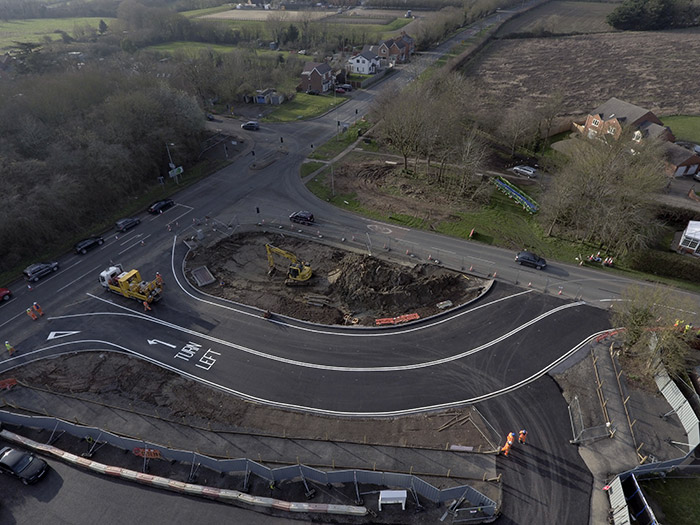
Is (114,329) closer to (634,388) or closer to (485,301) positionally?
(485,301)

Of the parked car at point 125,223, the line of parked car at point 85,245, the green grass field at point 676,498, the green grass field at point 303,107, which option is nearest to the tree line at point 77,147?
the line of parked car at point 85,245

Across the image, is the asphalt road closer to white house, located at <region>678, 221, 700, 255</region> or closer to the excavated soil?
the excavated soil

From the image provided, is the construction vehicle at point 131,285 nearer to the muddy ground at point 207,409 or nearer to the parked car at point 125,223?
the muddy ground at point 207,409

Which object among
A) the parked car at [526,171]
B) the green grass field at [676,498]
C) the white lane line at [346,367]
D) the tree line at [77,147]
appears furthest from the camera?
the parked car at [526,171]

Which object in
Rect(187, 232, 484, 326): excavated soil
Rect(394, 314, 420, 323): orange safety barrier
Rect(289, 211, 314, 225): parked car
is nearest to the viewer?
Rect(394, 314, 420, 323): orange safety barrier

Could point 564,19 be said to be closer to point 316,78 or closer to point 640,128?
point 316,78

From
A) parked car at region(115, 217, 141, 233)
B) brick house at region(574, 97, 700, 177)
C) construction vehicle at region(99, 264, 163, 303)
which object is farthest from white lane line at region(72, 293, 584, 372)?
brick house at region(574, 97, 700, 177)
